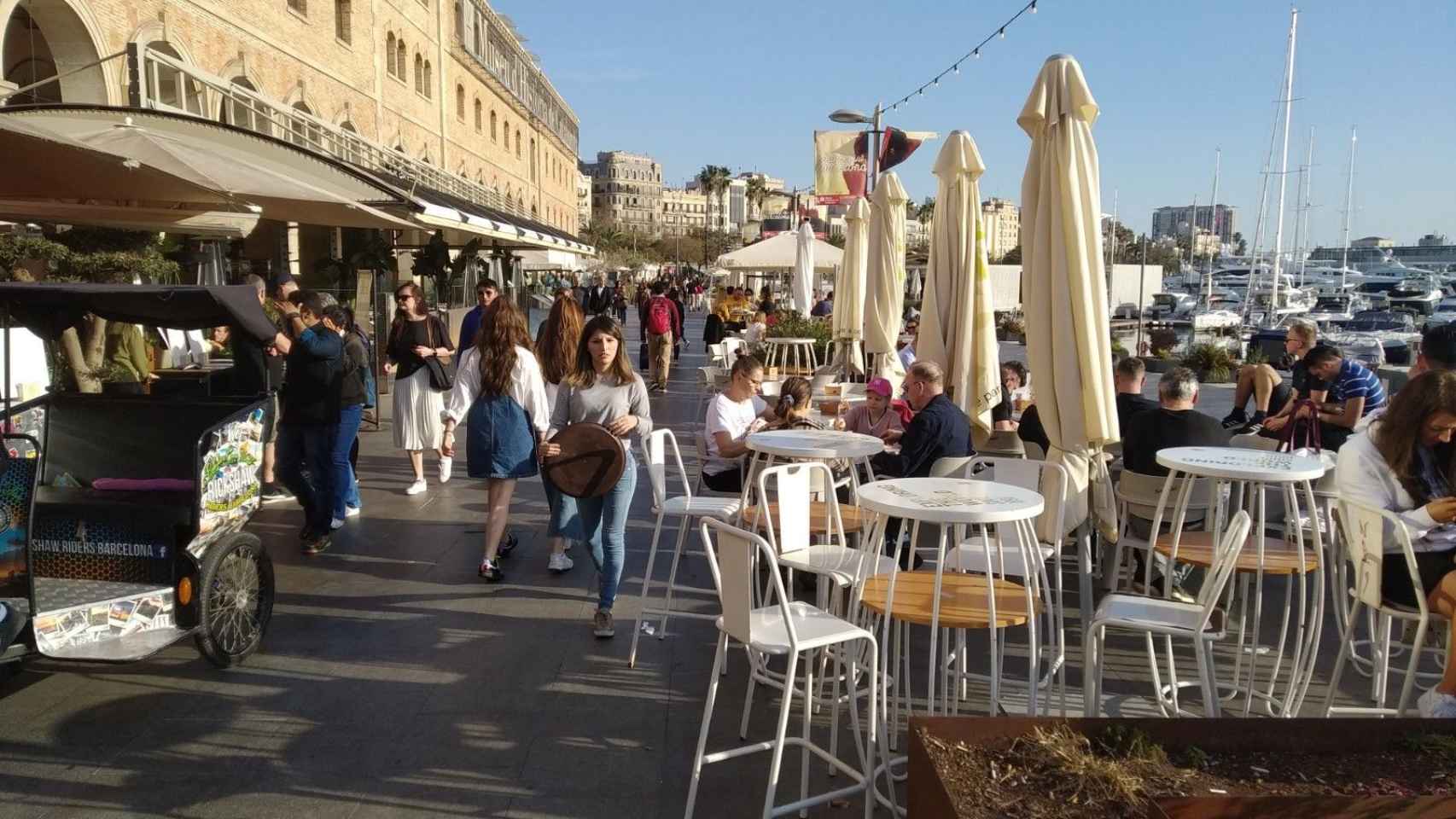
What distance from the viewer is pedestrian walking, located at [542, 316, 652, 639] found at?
5289 mm

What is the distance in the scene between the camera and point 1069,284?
16.0 feet

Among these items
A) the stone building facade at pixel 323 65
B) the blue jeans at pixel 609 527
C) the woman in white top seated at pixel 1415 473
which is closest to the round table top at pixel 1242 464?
the woman in white top seated at pixel 1415 473

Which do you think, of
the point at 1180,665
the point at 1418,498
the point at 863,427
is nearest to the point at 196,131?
the point at 863,427

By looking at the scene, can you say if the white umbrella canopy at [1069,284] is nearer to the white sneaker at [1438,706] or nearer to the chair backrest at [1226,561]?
the chair backrest at [1226,561]

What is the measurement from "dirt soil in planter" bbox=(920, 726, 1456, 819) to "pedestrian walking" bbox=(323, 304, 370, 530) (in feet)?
17.8

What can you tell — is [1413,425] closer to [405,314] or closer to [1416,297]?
[405,314]

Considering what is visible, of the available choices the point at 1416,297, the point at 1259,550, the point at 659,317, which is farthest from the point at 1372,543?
the point at 1416,297

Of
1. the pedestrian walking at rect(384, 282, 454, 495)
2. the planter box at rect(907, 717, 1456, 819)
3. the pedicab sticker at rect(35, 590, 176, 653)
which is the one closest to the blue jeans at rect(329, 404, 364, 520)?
the pedestrian walking at rect(384, 282, 454, 495)

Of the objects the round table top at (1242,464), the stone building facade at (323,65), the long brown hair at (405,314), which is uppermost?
the stone building facade at (323,65)

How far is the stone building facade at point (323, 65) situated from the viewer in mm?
13883

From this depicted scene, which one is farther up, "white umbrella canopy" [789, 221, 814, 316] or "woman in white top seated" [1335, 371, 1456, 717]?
"white umbrella canopy" [789, 221, 814, 316]

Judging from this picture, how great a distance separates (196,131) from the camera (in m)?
8.64

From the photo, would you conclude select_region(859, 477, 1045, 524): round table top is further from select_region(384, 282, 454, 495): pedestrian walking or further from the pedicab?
select_region(384, 282, 454, 495): pedestrian walking

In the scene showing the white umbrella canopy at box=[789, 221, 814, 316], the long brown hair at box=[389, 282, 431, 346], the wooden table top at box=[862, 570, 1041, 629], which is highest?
the white umbrella canopy at box=[789, 221, 814, 316]
